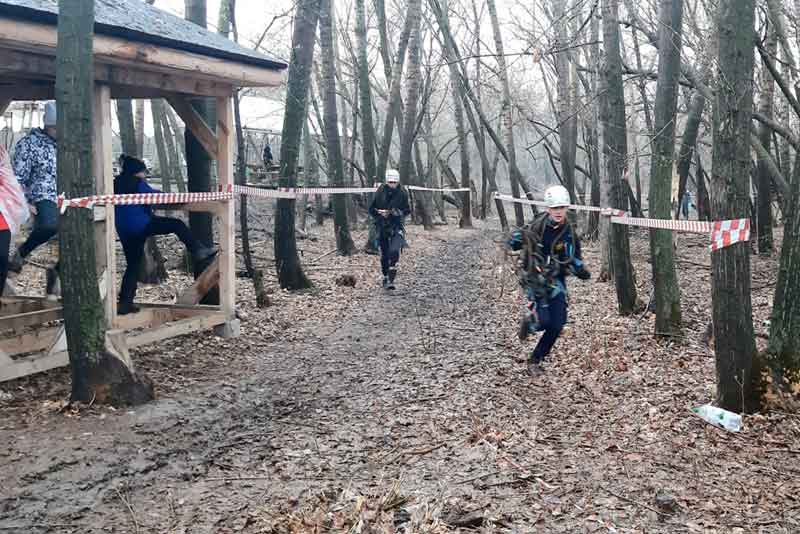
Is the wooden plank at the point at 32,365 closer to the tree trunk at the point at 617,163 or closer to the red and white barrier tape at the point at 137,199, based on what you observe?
the red and white barrier tape at the point at 137,199

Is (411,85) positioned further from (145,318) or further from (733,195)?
(733,195)

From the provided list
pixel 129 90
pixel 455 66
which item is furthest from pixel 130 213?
pixel 455 66

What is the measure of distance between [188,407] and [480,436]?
2.39 m

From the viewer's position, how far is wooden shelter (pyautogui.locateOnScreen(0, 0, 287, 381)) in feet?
20.5

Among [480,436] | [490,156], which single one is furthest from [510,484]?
[490,156]

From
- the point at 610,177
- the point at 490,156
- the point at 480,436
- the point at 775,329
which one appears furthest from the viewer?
the point at 490,156

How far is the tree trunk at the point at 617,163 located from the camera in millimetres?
9789

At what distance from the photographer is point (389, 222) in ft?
42.2

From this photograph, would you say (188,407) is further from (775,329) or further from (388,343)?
(775,329)

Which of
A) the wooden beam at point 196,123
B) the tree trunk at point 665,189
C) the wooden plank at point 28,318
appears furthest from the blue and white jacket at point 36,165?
the tree trunk at point 665,189

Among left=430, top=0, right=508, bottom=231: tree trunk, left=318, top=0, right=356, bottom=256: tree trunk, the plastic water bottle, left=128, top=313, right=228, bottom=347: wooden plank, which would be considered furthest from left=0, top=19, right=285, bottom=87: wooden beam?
left=430, top=0, right=508, bottom=231: tree trunk

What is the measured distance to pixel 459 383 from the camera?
23.4 feet

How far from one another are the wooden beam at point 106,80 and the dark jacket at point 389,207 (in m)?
4.59

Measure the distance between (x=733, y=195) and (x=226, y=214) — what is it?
5.36 meters
